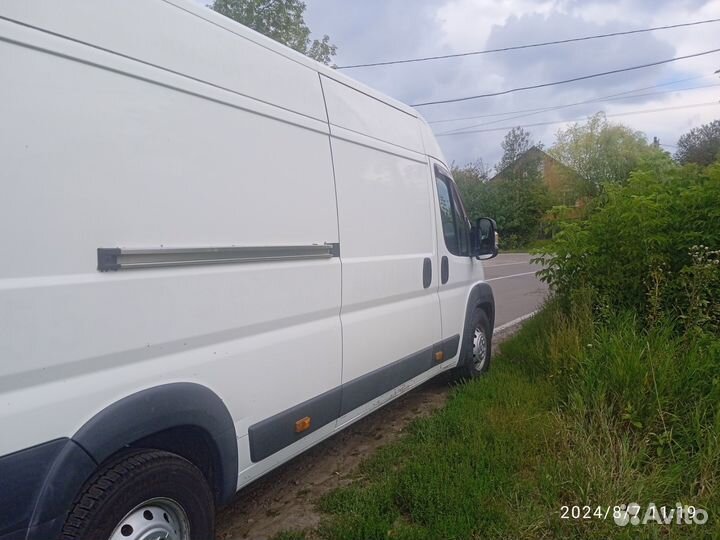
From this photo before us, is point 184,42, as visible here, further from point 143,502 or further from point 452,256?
point 452,256

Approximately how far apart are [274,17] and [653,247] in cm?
1575

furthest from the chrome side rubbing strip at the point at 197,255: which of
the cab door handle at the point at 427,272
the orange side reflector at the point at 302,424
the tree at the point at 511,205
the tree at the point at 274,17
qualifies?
the tree at the point at 511,205

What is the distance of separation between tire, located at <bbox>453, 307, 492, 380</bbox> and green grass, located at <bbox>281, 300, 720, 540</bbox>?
490 millimetres

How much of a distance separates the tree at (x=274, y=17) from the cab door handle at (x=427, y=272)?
46.3 ft

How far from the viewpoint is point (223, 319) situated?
2.56 m

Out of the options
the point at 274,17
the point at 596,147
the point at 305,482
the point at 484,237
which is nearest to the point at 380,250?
the point at 305,482

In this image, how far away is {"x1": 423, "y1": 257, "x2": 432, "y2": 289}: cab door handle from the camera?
14.7ft

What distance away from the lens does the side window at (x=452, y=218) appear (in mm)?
4988

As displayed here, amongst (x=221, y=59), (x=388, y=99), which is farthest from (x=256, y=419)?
(x=388, y=99)

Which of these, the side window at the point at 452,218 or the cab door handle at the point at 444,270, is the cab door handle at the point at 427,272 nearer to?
the cab door handle at the point at 444,270

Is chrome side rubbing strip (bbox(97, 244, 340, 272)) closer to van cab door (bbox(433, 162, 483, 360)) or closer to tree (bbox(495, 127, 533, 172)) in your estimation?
van cab door (bbox(433, 162, 483, 360))

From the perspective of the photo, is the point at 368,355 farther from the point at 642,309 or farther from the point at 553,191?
the point at 553,191

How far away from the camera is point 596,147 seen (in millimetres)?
46000

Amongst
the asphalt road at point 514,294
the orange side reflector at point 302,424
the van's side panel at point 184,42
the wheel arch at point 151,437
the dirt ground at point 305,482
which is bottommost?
the dirt ground at point 305,482
